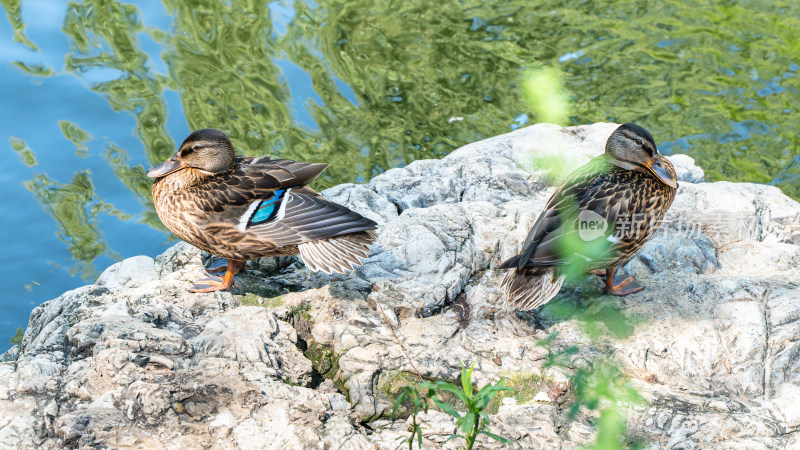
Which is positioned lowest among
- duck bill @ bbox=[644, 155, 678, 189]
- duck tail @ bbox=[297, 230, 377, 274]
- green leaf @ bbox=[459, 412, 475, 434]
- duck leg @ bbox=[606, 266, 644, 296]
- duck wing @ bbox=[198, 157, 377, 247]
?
duck leg @ bbox=[606, 266, 644, 296]

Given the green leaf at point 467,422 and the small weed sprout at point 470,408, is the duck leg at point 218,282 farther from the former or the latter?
the green leaf at point 467,422

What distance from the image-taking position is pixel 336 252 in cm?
433

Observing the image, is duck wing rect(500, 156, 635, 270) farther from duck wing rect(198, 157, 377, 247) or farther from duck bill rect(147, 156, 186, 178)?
duck bill rect(147, 156, 186, 178)

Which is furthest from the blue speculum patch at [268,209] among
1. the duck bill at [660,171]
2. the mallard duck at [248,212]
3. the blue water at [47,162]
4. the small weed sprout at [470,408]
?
the blue water at [47,162]

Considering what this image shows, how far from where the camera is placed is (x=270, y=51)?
8398 millimetres

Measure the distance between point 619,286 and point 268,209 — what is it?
2028 mm

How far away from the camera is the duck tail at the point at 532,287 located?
4180 mm

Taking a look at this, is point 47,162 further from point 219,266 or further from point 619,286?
point 619,286

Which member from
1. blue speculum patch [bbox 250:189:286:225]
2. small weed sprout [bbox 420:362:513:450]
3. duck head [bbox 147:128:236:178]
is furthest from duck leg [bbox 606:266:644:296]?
duck head [bbox 147:128:236:178]

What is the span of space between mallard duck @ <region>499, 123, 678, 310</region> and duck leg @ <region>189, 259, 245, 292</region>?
1538 mm

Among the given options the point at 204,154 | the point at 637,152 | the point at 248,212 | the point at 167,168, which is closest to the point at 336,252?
the point at 248,212

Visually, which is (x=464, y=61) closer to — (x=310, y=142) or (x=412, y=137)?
(x=412, y=137)

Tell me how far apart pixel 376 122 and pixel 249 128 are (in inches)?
Result: 48.7

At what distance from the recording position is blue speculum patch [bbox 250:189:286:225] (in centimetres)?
444
